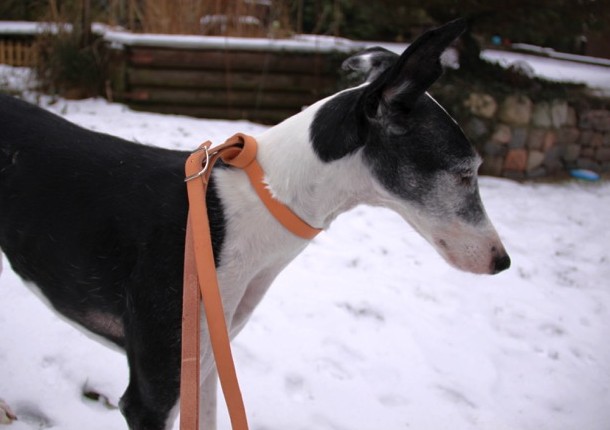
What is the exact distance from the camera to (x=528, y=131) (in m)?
6.33

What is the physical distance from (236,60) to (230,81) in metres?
0.28

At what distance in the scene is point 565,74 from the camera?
8211 millimetres

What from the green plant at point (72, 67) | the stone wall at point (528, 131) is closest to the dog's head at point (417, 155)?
the stone wall at point (528, 131)

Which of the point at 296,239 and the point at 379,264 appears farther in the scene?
the point at 379,264

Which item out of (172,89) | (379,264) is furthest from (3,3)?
(379,264)

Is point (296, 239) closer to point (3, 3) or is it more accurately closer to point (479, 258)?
point (479, 258)

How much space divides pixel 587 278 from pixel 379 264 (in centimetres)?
162

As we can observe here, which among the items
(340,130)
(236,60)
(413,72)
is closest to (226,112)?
(236,60)

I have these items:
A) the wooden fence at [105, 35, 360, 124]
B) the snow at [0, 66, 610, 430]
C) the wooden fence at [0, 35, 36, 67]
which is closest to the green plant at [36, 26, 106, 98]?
the wooden fence at [105, 35, 360, 124]

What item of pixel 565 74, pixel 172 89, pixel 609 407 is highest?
pixel 565 74

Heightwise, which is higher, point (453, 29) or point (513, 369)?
point (453, 29)

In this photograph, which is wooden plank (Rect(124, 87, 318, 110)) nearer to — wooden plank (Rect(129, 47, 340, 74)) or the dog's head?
wooden plank (Rect(129, 47, 340, 74))

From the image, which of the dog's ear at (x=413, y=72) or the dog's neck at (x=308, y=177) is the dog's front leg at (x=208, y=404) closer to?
the dog's neck at (x=308, y=177)

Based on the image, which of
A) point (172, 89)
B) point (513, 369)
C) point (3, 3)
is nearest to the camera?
point (513, 369)
